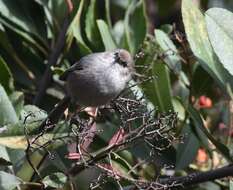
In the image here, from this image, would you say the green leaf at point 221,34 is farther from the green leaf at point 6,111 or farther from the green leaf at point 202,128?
the green leaf at point 6,111

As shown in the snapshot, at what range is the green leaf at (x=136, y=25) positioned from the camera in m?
2.32

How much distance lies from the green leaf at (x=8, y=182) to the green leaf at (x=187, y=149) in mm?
609

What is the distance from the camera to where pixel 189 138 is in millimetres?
2215

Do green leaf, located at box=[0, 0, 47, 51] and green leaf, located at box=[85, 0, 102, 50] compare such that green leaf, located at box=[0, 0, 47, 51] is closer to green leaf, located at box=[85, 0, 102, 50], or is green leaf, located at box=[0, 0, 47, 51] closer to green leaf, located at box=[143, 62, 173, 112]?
green leaf, located at box=[85, 0, 102, 50]

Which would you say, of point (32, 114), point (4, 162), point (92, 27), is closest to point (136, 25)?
point (92, 27)

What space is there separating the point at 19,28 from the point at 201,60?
0.67 m

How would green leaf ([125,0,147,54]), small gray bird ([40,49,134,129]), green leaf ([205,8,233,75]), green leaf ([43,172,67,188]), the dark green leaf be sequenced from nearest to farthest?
green leaf ([43,172,67,188])
green leaf ([205,8,233,75])
small gray bird ([40,49,134,129])
the dark green leaf
green leaf ([125,0,147,54])

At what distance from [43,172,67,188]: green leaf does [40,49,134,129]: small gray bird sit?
33cm

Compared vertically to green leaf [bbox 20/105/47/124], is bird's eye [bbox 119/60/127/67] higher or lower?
higher

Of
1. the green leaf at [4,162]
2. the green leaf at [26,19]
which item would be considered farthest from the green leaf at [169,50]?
the green leaf at [4,162]

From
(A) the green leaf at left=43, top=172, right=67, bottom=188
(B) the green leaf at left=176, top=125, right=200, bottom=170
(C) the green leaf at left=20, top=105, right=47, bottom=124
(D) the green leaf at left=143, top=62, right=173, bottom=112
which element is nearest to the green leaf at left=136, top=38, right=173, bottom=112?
(D) the green leaf at left=143, top=62, right=173, bottom=112

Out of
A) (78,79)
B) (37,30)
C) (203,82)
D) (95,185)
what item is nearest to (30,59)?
(37,30)

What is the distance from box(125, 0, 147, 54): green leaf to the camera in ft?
7.62

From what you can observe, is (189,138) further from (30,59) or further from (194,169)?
(30,59)
